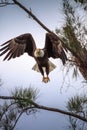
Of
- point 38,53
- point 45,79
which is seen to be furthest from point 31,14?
point 38,53

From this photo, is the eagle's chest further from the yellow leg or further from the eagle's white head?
the yellow leg

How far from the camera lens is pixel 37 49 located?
4473 millimetres

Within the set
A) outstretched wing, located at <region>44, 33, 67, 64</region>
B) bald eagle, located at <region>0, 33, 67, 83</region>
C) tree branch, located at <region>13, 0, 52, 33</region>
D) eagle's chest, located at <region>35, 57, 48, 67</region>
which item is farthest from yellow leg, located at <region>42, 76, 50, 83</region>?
tree branch, located at <region>13, 0, 52, 33</region>

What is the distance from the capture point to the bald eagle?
410 cm

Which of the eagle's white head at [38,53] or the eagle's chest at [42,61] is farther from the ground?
the eagle's white head at [38,53]

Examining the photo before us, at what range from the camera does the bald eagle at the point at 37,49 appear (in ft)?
13.5

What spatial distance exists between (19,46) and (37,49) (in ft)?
0.75

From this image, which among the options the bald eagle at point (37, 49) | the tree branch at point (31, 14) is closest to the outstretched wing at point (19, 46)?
the bald eagle at point (37, 49)

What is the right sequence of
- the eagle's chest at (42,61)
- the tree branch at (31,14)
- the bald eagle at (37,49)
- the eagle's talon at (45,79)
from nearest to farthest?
the tree branch at (31,14) < the eagle's talon at (45,79) < the bald eagle at (37,49) < the eagle's chest at (42,61)

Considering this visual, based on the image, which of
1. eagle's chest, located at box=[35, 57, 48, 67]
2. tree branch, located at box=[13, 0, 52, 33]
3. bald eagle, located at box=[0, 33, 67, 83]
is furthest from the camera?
eagle's chest, located at box=[35, 57, 48, 67]

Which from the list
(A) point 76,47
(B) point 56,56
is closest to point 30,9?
(A) point 76,47

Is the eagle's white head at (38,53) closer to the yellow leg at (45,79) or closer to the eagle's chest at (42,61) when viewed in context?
the eagle's chest at (42,61)

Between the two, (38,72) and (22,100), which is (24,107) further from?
(38,72)

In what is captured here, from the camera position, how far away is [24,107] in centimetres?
338
